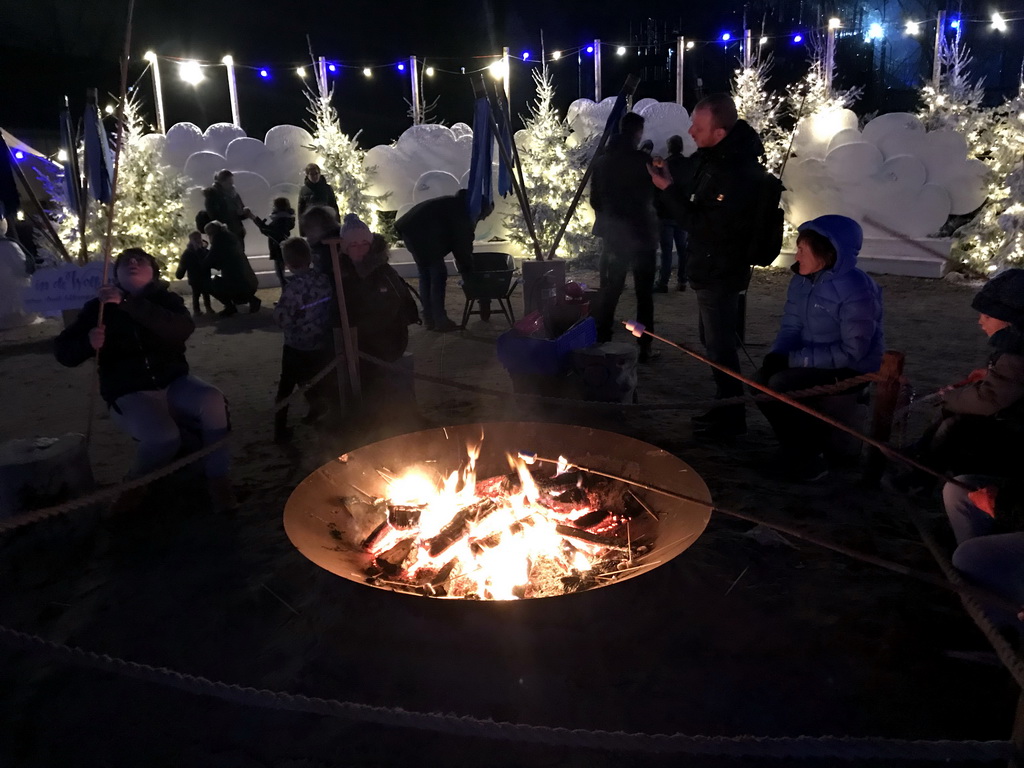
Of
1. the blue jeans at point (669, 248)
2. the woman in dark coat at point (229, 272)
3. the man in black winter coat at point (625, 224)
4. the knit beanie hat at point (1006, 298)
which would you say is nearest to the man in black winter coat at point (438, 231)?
the man in black winter coat at point (625, 224)

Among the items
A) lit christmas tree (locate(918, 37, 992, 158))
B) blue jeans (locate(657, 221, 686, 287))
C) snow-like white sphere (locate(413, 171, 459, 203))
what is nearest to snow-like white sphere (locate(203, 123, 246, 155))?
snow-like white sphere (locate(413, 171, 459, 203))

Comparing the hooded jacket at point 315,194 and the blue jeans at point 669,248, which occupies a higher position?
the hooded jacket at point 315,194

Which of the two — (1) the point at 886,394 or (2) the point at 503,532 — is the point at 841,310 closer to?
(1) the point at 886,394

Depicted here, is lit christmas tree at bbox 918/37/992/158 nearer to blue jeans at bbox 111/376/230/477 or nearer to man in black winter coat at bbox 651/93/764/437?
man in black winter coat at bbox 651/93/764/437

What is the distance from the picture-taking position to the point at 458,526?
3.46m

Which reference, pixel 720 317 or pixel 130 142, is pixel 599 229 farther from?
pixel 130 142

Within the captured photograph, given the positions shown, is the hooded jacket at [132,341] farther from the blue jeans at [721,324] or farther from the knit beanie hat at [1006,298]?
the knit beanie hat at [1006,298]

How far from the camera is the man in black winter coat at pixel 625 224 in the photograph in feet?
22.4

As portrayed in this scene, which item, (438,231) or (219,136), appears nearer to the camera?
(438,231)

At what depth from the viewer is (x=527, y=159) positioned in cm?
1512

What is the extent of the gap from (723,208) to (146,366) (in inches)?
150

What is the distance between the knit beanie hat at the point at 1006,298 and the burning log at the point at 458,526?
8.34 feet

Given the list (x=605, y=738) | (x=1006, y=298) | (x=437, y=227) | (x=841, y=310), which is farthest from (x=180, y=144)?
(x=605, y=738)

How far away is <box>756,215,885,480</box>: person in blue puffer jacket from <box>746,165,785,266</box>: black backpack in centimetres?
36
